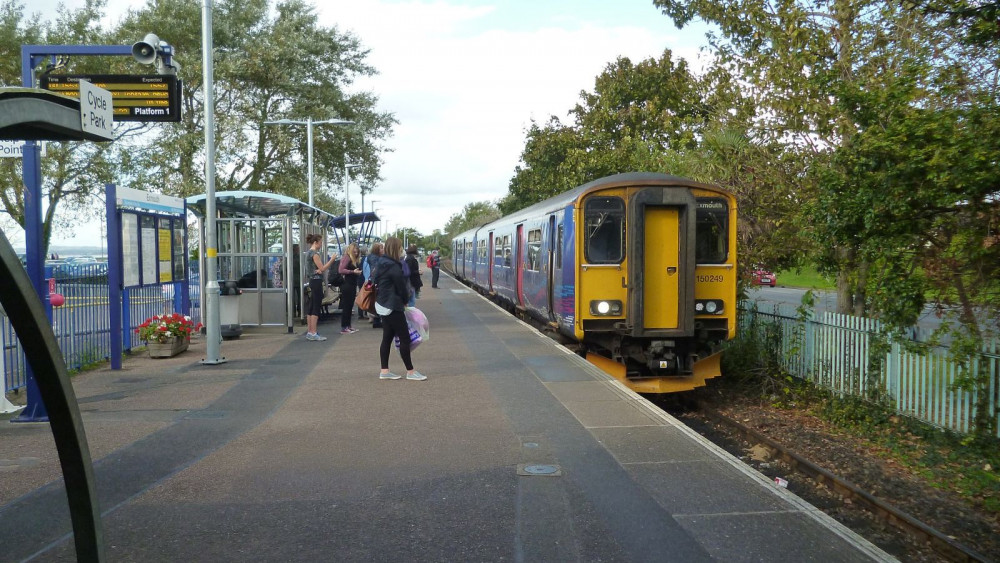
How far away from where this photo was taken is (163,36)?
2809 cm

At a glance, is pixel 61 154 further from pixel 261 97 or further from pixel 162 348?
pixel 162 348

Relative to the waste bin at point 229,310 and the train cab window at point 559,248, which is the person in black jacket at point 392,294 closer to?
the train cab window at point 559,248

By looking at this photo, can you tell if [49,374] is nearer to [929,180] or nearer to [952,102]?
[929,180]

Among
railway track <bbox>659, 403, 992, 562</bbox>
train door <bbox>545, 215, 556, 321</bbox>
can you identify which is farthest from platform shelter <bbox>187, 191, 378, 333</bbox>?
railway track <bbox>659, 403, 992, 562</bbox>

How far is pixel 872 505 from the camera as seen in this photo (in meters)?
6.91

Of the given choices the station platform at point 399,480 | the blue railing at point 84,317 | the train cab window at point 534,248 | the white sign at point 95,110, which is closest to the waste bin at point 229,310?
the blue railing at point 84,317

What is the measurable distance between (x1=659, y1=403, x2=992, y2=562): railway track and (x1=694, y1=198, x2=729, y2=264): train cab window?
2487 mm

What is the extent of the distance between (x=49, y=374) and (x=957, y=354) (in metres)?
8.26

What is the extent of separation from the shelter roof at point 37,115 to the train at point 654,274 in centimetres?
878

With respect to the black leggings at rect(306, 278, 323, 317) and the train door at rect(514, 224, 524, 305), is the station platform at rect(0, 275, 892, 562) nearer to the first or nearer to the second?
the black leggings at rect(306, 278, 323, 317)

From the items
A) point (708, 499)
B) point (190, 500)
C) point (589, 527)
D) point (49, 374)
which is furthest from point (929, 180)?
point (49, 374)

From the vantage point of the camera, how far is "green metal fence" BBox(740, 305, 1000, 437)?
827cm

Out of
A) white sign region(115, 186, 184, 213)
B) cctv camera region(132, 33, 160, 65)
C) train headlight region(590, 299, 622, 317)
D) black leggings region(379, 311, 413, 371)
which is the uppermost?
cctv camera region(132, 33, 160, 65)

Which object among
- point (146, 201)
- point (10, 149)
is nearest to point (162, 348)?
point (146, 201)
